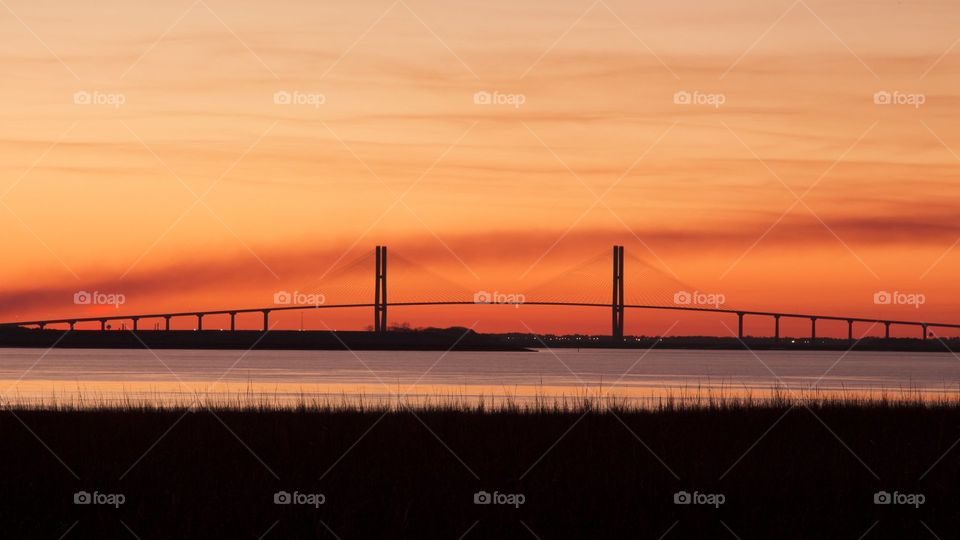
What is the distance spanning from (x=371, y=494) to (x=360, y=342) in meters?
170

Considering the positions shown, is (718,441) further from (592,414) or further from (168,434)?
(168,434)

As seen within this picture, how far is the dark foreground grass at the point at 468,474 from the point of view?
1464cm

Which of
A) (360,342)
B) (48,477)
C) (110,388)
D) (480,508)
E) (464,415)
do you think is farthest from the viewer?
(360,342)

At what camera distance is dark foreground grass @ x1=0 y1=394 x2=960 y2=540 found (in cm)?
1464

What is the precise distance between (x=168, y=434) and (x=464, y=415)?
6.07 m

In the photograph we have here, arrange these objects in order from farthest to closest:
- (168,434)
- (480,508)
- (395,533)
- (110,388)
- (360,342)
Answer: (360,342) < (110,388) < (168,434) < (480,508) < (395,533)

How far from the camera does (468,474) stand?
58.4 feet

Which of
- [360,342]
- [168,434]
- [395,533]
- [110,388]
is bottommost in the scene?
[395,533]

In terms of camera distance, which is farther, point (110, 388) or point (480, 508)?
point (110, 388)

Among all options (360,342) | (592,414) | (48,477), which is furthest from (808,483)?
(360,342)

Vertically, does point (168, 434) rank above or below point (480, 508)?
above

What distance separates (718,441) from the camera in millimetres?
21719

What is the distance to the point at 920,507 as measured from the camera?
1579 centimetres

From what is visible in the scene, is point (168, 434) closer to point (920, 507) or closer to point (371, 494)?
point (371, 494)
